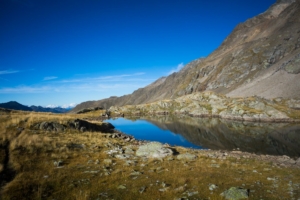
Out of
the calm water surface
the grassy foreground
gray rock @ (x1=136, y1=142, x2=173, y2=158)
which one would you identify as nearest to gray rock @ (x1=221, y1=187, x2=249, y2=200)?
the grassy foreground

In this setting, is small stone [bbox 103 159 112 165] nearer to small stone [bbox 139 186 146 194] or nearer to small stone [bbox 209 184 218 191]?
small stone [bbox 139 186 146 194]

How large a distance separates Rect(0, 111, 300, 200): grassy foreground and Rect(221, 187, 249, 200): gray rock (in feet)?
1.34

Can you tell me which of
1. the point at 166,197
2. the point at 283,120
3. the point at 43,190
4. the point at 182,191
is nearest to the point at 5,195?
the point at 43,190

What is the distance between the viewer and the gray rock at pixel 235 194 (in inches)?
502

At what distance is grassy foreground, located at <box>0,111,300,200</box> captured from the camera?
13453mm

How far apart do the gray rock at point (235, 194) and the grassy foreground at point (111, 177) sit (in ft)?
1.34

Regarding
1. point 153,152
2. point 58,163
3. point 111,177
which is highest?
point 58,163

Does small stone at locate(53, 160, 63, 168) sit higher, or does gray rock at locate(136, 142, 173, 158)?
small stone at locate(53, 160, 63, 168)

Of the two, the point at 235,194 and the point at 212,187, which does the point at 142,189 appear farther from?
the point at 235,194

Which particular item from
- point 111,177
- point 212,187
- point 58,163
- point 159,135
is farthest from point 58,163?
point 159,135

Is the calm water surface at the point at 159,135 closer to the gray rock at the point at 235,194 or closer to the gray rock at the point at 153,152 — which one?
the gray rock at the point at 153,152

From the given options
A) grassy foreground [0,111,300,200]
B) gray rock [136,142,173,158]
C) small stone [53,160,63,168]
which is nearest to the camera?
grassy foreground [0,111,300,200]

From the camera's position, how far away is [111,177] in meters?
16.6

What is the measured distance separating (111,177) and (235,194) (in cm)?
973
